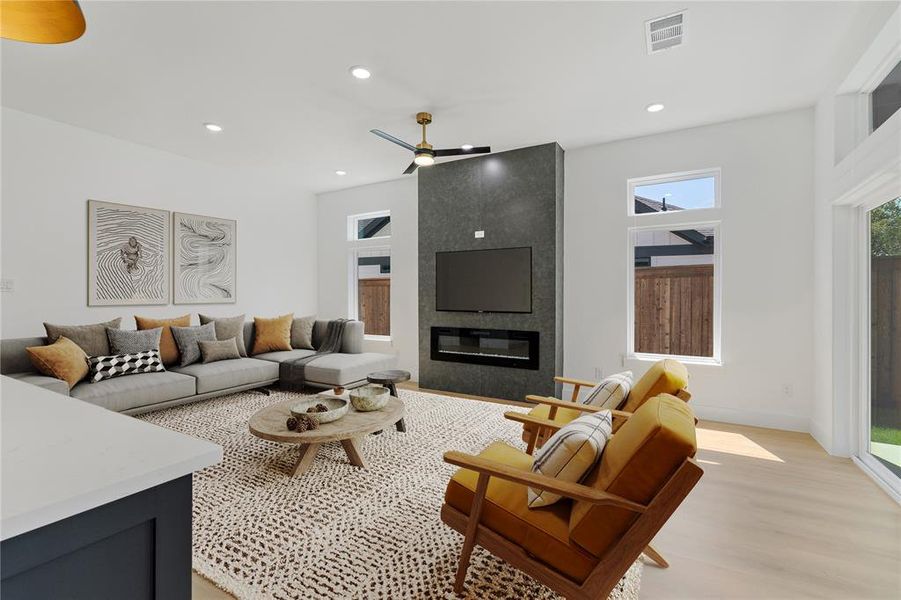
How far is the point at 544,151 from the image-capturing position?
455 cm

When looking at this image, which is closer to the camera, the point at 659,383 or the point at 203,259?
the point at 659,383

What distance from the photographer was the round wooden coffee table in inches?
100

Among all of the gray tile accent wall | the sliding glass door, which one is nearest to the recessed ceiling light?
the gray tile accent wall

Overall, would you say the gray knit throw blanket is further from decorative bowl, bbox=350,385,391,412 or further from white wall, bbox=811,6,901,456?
white wall, bbox=811,6,901,456

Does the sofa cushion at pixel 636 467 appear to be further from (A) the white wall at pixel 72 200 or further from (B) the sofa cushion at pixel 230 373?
(A) the white wall at pixel 72 200

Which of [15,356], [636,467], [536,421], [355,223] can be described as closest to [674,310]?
[536,421]

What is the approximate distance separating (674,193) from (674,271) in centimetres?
81

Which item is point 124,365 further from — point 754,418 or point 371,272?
point 754,418

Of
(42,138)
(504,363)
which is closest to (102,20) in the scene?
(42,138)

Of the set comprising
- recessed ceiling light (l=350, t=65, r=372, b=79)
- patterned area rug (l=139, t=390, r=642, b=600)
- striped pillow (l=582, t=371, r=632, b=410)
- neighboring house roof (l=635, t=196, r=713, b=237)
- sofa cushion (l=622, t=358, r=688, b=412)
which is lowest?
patterned area rug (l=139, t=390, r=642, b=600)

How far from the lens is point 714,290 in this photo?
412 cm

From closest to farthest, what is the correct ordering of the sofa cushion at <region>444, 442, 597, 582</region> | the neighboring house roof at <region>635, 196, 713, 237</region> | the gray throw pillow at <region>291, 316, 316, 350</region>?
the sofa cushion at <region>444, 442, 597, 582</region>, the neighboring house roof at <region>635, 196, 713, 237</region>, the gray throw pillow at <region>291, 316, 316, 350</region>

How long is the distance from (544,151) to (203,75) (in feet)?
10.5

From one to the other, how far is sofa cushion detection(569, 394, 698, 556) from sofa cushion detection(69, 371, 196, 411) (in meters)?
3.73
